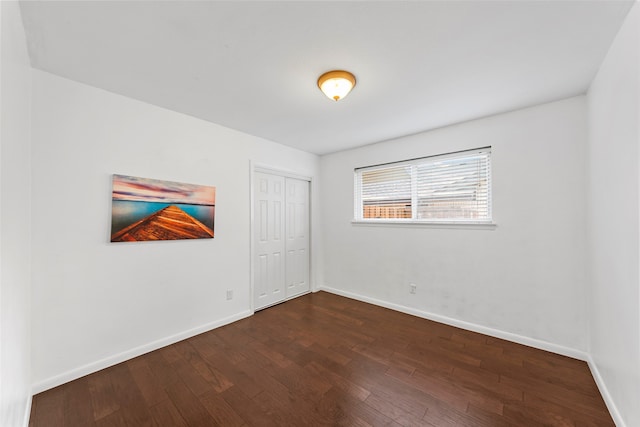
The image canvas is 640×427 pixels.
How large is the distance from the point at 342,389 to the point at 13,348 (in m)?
2.00

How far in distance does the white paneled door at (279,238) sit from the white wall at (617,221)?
3.34 m

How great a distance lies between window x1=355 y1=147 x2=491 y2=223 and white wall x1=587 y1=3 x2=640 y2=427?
0.91 m

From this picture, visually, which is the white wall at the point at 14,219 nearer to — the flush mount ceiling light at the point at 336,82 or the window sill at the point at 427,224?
the flush mount ceiling light at the point at 336,82

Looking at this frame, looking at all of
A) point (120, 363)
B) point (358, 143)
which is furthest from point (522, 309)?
point (120, 363)

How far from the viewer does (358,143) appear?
373 centimetres

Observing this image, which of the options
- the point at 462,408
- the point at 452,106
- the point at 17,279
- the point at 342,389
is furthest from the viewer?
the point at 452,106

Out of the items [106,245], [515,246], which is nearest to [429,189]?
[515,246]

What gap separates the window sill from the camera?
2.75 m

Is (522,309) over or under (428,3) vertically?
under

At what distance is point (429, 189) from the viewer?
3238 millimetres

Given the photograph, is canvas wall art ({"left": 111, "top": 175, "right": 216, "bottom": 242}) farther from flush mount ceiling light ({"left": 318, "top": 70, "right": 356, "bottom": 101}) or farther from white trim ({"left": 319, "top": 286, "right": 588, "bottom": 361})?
white trim ({"left": 319, "top": 286, "right": 588, "bottom": 361})

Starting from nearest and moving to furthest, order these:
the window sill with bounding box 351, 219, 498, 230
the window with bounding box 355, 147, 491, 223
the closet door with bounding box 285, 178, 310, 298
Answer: the window sill with bounding box 351, 219, 498, 230 → the window with bounding box 355, 147, 491, 223 → the closet door with bounding box 285, 178, 310, 298

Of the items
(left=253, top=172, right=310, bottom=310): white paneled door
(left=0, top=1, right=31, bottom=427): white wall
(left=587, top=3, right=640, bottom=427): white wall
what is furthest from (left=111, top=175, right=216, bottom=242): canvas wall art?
(left=587, top=3, right=640, bottom=427): white wall

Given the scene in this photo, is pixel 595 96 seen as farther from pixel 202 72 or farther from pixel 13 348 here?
pixel 13 348
